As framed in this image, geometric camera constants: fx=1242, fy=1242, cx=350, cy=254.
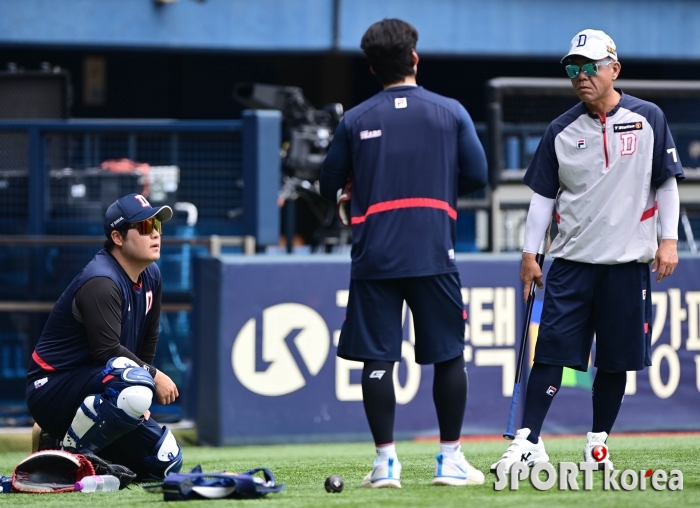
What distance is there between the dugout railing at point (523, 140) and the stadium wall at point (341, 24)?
482cm

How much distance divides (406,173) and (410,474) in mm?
1411

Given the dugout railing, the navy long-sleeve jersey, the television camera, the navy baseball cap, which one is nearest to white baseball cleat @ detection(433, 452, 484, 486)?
the navy long-sleeve jersey

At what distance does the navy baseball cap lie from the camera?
540 cm

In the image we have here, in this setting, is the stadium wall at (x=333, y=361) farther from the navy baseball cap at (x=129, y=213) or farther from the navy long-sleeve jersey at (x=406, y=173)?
the navy long-sleeve jersey at (x=406, y=173)

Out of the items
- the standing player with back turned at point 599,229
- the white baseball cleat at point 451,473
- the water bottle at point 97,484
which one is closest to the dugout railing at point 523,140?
the standing player with back turned at point 599,229

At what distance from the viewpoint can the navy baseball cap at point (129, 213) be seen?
17.7 feet

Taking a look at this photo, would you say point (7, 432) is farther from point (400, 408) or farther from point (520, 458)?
point (520, 458)

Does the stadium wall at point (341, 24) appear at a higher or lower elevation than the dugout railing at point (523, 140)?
higher

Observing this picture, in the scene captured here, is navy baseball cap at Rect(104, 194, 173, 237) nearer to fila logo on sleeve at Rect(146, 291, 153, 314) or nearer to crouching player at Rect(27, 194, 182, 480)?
crouching player at Rect(27, 194, 182, 480)

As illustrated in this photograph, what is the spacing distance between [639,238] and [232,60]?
11874 millimetres

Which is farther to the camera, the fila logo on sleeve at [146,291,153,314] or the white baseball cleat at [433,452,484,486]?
the fila logo on sleeve at [146,291,153,314]

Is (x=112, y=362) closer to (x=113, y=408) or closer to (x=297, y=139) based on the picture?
(x=113, y=408)

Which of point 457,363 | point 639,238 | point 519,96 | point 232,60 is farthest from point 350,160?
point 232,60

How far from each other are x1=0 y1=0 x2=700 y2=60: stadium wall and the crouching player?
8.58 metres
